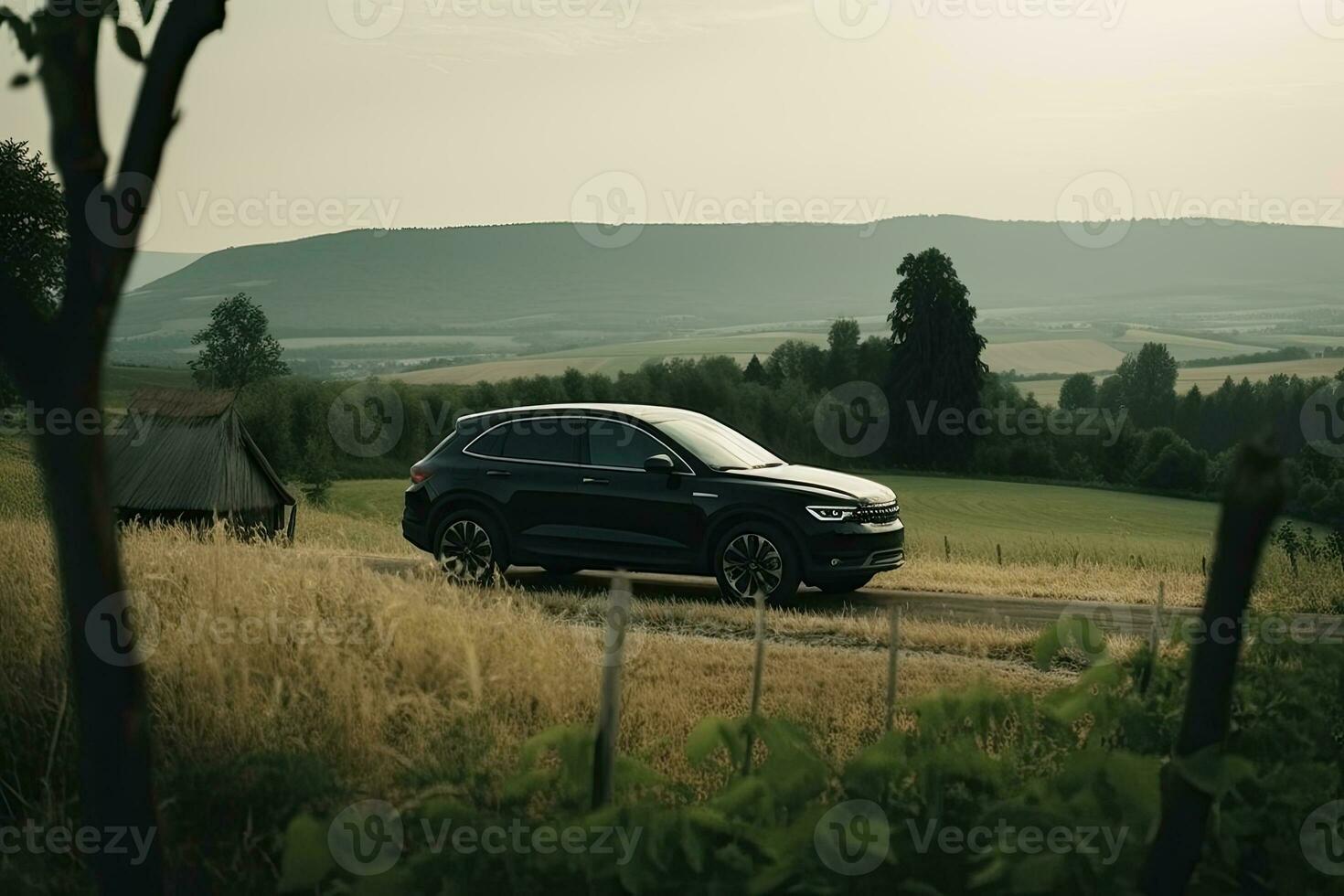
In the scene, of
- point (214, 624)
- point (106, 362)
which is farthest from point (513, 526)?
point (106, 362)

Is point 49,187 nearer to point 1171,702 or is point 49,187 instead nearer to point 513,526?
point 513,526

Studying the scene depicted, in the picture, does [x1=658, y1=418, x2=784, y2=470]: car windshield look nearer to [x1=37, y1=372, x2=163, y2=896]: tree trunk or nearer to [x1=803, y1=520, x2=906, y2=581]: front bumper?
[x1=803, y1=520, x2=906, y2=581]: front bumper

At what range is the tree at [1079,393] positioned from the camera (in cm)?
10362

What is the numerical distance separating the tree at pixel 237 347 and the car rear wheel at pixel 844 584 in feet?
324

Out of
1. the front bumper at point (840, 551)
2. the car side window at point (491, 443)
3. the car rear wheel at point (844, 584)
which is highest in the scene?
the car side window at point (491, 443)

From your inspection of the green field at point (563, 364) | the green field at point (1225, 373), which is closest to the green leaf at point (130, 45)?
the green field at point (1225, 373)

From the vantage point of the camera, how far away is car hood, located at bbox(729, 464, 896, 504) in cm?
1394

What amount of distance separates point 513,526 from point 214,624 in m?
6.75

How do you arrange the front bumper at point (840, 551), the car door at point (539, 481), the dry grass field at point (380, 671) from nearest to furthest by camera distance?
the dry grass field at point (380, 671), the front bumper at point (840, 551), the car door at point (539, 481)

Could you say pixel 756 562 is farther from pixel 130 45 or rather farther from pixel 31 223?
pixel 31 223

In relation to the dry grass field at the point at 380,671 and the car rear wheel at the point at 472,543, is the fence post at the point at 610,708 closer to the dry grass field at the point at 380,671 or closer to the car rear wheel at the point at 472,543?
the dry grass field at the point at 380,671

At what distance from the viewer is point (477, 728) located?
6.95m

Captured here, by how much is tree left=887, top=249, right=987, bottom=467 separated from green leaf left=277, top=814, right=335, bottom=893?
80.6 meters

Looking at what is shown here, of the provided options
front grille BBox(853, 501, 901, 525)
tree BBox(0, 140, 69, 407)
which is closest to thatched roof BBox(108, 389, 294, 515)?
tree BBox(0, 140, 69, 407)
